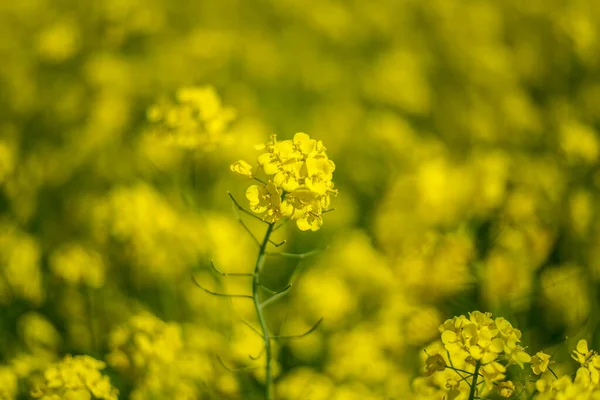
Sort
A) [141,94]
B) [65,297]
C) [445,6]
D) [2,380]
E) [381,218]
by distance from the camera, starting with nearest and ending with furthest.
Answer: [2,380] < [65,297] < [381,218] < [141,94] < [445,6]

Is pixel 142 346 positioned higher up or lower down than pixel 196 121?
lower down

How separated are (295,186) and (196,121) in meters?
0.69

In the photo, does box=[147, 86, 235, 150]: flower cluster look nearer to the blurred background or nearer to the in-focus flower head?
the blurred background

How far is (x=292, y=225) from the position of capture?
2969 mm

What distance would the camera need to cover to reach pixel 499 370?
128cm

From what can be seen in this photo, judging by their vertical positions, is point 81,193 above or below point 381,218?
above

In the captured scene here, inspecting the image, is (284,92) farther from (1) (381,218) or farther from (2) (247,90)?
(1) (381,218)

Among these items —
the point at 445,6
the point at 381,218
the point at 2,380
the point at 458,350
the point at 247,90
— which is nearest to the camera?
the point at 458,350

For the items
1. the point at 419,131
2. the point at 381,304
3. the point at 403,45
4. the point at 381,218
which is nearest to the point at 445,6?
the point at 403,45

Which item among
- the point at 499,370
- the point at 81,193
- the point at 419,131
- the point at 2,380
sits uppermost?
the point at 419,131

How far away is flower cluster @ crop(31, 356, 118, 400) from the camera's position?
1.44 metres

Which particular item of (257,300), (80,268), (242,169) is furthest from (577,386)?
(80,268)

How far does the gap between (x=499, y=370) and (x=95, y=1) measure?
3332mm

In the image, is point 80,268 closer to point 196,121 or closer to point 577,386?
point 196,121
